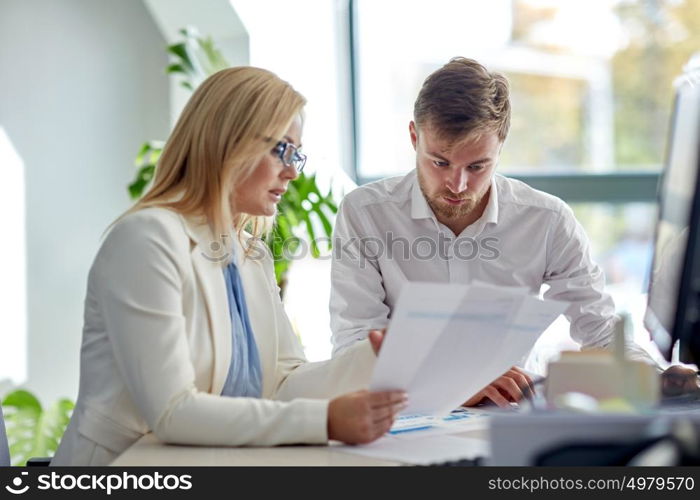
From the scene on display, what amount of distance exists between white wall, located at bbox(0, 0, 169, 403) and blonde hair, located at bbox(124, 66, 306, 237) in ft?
6.14

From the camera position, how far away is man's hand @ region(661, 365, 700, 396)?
1684mm

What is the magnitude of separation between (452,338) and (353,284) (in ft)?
2.92

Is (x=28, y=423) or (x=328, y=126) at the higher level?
(x=328, y=126)

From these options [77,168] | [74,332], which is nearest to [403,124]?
[77,168]

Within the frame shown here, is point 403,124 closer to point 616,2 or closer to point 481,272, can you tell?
point 616,2

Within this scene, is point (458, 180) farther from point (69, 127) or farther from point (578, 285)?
point (69, 127)

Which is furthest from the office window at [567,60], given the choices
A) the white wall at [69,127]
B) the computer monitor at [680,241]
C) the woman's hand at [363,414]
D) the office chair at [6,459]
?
the woman's hand at [363,414]

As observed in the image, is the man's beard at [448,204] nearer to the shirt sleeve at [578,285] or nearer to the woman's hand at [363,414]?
the shirt sleeve at [578,285]

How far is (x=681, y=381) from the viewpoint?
169cm

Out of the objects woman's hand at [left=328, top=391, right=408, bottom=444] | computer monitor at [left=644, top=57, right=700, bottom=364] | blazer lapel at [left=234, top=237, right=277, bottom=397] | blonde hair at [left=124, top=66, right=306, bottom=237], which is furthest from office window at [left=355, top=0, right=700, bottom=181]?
woman's hand at [left=328, top=391, right=408, bottom=444]

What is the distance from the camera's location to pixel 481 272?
2.27 metres

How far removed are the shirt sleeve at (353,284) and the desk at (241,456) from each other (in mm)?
758

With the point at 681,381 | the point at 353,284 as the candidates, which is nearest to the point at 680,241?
the point at 681,381

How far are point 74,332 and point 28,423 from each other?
23.7 inches
